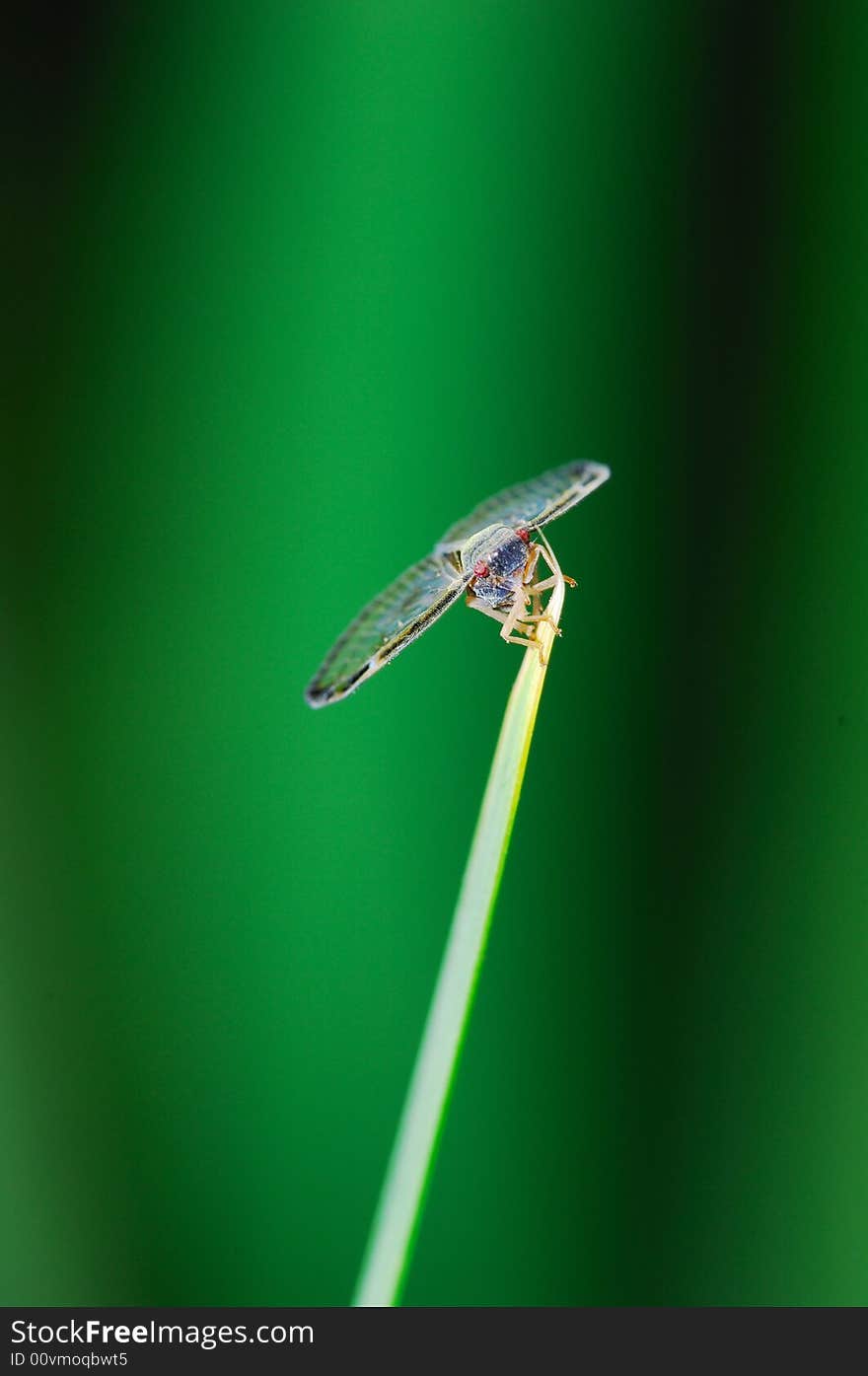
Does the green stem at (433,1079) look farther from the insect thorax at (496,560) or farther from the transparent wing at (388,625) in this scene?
the insect thorax at (496,560)

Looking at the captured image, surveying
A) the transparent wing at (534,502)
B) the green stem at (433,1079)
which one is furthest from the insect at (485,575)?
the green stem at (433,1079)

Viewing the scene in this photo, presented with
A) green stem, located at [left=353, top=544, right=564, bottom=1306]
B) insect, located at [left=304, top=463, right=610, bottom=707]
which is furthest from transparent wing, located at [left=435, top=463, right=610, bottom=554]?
green stem, located at [left=353, top=544, right=564, bottom=1306]

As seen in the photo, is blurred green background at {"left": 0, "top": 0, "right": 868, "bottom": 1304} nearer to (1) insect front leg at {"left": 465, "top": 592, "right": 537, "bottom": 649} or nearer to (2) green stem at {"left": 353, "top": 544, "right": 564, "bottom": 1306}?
(1) insect front leg at {"left": 465, "top": 592, "right": 537, "bottom": 649}

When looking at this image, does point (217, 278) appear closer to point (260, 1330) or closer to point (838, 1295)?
point (260, 1330)

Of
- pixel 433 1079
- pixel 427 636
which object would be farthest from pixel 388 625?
pixel 433 1079

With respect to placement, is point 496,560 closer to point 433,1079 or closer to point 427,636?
point 427,636

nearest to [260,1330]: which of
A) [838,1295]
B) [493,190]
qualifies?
[838,1295]
